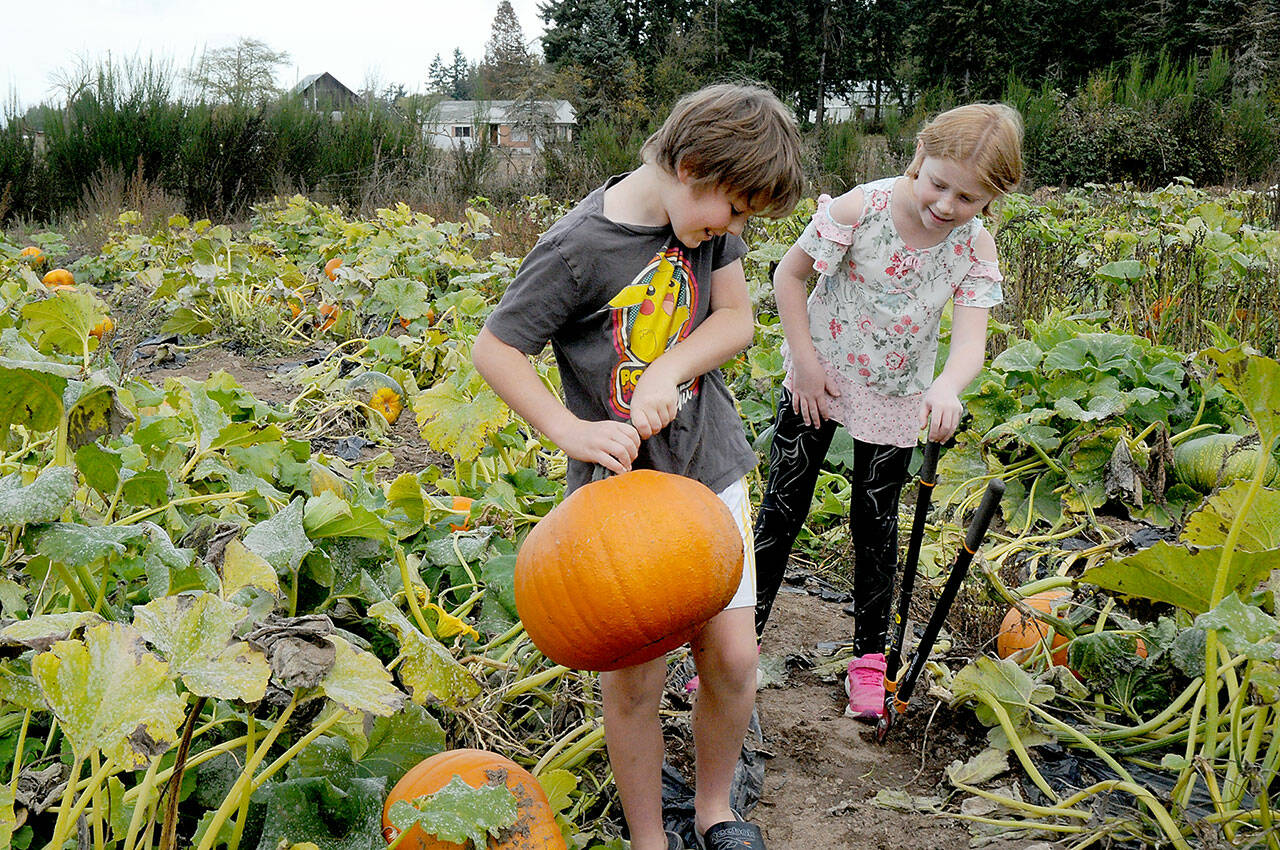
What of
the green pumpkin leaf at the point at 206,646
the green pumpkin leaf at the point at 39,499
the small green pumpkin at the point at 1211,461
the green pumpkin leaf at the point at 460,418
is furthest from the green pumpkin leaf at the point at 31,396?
the small green pumpkin at the point at 1211,461

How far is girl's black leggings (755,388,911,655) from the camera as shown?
6.91ft

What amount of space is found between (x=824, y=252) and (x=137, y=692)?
1516 mm

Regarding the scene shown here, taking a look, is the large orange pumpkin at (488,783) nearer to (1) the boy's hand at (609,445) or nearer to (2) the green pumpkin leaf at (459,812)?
(2) the green pumpkin leaf at (459,812)

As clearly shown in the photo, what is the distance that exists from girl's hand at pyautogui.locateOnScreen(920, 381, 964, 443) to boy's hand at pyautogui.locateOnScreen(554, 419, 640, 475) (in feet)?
2.02

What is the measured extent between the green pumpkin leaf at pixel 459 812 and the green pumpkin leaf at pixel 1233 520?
104cm

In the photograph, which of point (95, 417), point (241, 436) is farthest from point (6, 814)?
point (241, 436)

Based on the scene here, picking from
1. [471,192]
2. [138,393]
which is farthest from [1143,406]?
[471,192]

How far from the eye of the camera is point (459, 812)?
1.16m

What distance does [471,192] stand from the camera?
10.0 m

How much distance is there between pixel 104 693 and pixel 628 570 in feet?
1.91

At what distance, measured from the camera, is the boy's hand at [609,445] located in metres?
1.34

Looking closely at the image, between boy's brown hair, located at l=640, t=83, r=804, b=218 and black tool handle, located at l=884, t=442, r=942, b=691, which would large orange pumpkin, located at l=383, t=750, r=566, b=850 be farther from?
boy's brown hair, located at l=640, t=83, r=804, b=218

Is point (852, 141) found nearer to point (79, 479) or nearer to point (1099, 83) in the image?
point (1099, 83)

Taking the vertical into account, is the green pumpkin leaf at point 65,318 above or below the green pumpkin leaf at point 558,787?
above
